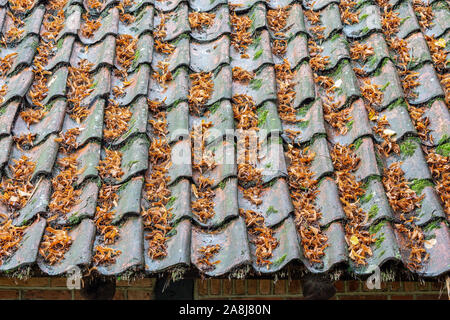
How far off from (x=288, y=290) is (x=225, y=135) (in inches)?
45.5

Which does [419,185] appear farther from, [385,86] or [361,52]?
[361,52]

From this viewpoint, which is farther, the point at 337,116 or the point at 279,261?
the point at 337,116

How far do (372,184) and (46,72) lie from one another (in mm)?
2094

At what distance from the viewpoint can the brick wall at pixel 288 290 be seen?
3.30 m

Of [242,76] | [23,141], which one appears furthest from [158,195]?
[242,76]

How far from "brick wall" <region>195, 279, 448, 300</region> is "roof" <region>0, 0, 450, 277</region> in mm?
906

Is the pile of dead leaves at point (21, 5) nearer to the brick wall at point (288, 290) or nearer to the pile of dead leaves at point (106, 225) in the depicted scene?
the pile of dead leaves at point (106, 225)

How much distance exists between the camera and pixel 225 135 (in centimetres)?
288

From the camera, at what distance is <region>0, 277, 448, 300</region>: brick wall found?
3.16 meters

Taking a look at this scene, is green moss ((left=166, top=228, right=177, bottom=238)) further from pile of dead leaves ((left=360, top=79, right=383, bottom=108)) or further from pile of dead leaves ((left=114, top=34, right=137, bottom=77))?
pile of dead leaves ((left=360, top=79, right=383, bottom=108))

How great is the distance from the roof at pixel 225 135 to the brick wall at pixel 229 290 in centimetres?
78

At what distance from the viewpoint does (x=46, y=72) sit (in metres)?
3.29

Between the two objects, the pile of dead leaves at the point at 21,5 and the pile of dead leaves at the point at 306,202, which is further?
the pile of dead leaves at the point at 21,5

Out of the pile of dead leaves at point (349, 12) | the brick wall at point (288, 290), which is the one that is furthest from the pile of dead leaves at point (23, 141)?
the pile of dead leaves at point (349, 12)
